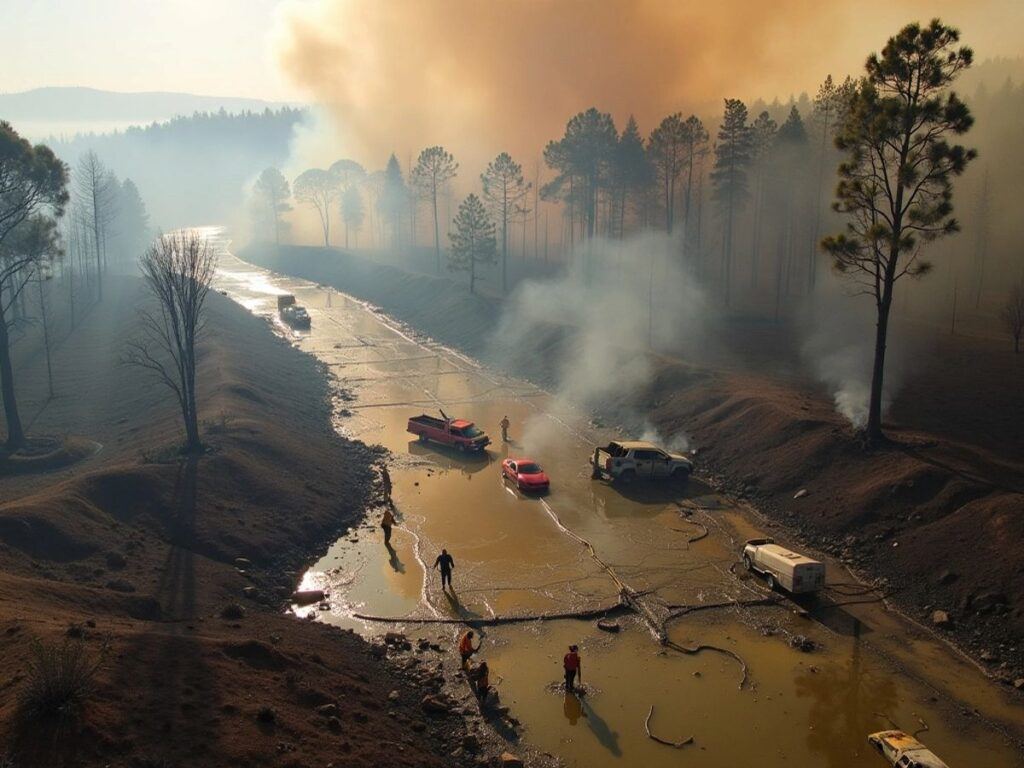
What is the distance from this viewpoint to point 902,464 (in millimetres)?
26469

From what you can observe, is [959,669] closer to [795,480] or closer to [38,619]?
[795,480]

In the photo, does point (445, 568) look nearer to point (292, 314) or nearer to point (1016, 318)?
point (1016, 318)

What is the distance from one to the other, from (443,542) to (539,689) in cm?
912

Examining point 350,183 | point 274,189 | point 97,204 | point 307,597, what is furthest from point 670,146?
point 274,189

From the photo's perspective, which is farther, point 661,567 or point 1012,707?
point 661,567

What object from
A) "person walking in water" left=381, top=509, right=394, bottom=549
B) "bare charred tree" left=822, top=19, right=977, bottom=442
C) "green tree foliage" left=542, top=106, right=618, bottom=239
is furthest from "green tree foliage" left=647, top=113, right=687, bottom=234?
"person walking in water" left=381, top=509, right=394, bottom=549

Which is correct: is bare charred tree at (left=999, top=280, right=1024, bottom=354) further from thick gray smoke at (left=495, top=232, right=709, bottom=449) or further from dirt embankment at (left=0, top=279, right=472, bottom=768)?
dirt embankment at (left=0, top=279, right=472, bottom=768)

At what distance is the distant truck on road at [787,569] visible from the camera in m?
21.0

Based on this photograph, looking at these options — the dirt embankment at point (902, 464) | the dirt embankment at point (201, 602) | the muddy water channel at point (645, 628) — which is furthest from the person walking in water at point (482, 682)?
the dirt embankment at point (902, 464)

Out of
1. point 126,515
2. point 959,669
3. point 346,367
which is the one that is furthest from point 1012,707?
point 346,367

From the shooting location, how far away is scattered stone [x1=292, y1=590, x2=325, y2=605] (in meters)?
21.4

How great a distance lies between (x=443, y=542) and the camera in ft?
84.6

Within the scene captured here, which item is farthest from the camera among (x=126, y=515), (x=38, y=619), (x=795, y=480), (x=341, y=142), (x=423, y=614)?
(x=341, y=142)

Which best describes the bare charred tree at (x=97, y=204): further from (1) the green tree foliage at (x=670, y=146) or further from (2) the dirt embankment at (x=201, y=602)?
(1) the green tree foliage at (x=670, y=146)
